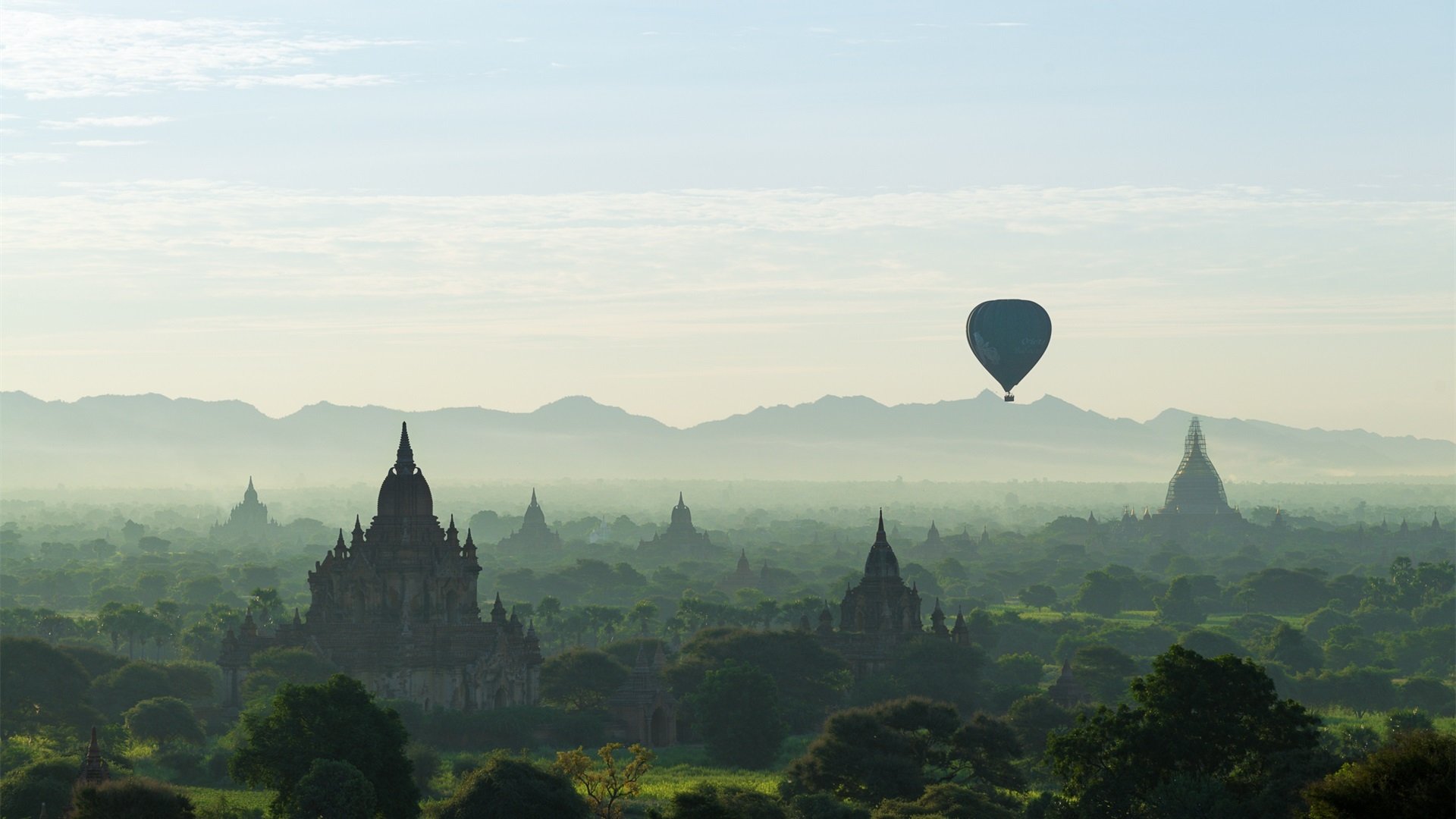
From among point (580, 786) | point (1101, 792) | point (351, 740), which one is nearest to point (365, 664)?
point (580, 786)

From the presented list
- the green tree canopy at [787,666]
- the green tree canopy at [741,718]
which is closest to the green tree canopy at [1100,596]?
the green tree canopy at [787,666]

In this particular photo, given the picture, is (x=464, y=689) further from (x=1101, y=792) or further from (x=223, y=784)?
(x=1101, y=792)

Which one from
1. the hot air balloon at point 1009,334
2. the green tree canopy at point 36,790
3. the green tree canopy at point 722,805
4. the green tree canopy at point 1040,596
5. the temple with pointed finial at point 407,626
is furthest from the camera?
the green tree canopy at point 1040,596

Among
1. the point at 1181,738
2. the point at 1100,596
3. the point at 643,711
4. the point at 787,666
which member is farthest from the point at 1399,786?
the point at 1100,596

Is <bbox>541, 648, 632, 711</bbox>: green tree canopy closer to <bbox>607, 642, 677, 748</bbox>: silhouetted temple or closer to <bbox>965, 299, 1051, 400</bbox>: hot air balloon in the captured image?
<bbox>607, 642, 677, 748</bbox>: silhouetted temple

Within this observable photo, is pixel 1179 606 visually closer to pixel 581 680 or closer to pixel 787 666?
pixel 787 666

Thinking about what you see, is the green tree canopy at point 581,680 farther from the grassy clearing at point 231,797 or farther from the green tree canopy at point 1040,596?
the green tree canopy at point 1040,596
